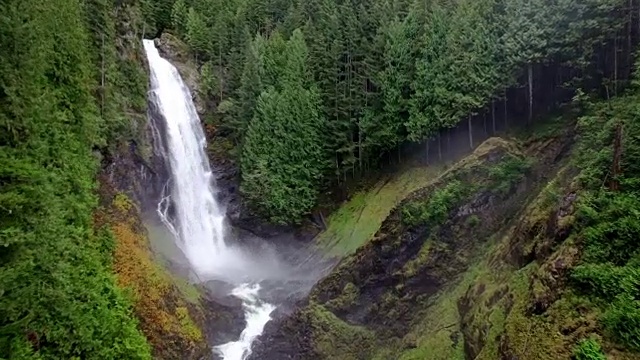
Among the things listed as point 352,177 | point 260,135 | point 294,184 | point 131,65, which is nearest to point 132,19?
point 131,65

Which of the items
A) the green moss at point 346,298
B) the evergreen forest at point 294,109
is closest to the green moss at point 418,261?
the green moss at point 346,298

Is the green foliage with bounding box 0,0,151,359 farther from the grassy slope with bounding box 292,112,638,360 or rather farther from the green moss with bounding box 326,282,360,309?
the grassy slope with bounding box 292,112,638,360

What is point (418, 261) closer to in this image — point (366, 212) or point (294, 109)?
point (366, 212)

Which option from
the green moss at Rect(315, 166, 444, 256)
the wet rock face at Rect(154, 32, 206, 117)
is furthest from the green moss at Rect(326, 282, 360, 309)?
the wet rock face at Rect(154, 32, 206, 117)

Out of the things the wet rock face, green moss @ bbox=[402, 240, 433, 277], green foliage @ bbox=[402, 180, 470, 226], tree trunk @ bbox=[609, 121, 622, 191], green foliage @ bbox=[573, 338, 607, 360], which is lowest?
green moss @ bbox=[402, 240, 433, 277]

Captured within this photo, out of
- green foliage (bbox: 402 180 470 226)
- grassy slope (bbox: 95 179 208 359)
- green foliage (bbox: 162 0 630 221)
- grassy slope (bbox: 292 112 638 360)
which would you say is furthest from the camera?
green foliage (bbox: 162 0 630 221)

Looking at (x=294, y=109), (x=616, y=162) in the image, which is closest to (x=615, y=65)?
(x=616, y=162)
